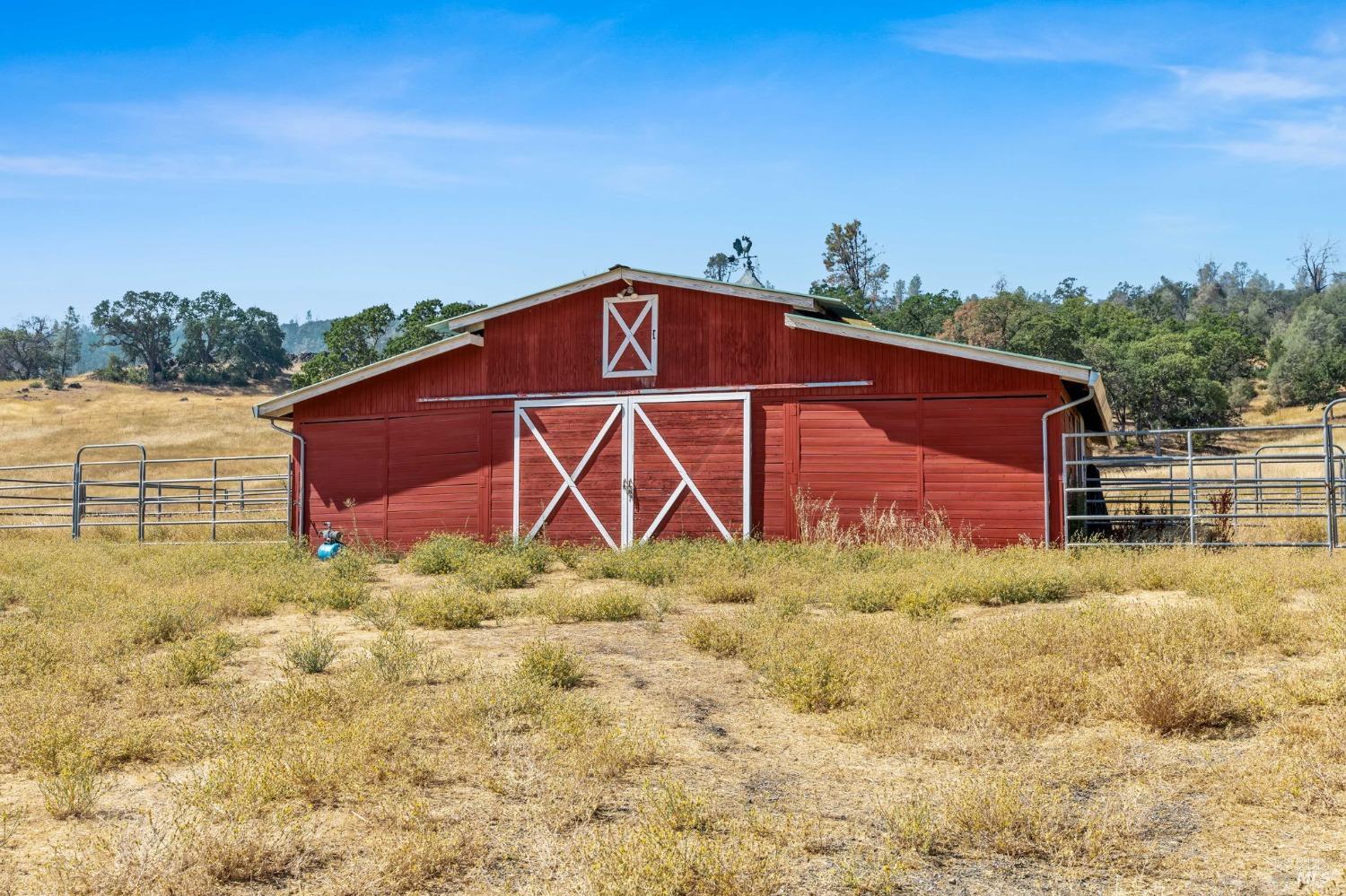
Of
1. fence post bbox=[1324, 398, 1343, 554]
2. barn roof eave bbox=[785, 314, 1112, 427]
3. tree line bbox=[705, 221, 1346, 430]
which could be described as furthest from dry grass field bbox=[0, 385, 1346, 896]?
tree line bbox=[705, 221, 1346, 430]

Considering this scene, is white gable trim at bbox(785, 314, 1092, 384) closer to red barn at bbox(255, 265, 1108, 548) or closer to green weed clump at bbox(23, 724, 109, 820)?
red barn at bbox(255, 265, 1108, 548)

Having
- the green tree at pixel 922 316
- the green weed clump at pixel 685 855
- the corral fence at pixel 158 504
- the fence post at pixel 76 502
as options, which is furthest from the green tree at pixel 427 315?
the green weed clump at pixel 685 855

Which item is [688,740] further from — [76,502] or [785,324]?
[76,502]

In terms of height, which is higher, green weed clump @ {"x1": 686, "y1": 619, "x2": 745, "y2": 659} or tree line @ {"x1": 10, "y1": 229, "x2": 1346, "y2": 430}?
tree line @ {"x1": 10, "y1": 229, "x2": 1346, "y2": 430}

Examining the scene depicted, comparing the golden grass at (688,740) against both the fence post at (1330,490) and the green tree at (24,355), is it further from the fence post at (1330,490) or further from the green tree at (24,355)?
the green tree at (24,355)

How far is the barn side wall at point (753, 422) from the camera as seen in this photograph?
56.9 feet

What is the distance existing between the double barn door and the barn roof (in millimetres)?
1831

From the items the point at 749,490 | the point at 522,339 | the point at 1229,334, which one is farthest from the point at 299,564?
the point at 1229,334

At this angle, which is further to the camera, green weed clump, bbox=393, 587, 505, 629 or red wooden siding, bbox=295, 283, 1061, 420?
red wooden siding, bbox=295, 283, 1061, 420

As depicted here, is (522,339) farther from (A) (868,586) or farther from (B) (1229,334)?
(B) (1229,334)

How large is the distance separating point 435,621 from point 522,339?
917 centimetres

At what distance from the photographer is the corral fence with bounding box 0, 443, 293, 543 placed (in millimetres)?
23844

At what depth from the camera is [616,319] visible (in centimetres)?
1981

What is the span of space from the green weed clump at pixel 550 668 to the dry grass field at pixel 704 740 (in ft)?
0.13
